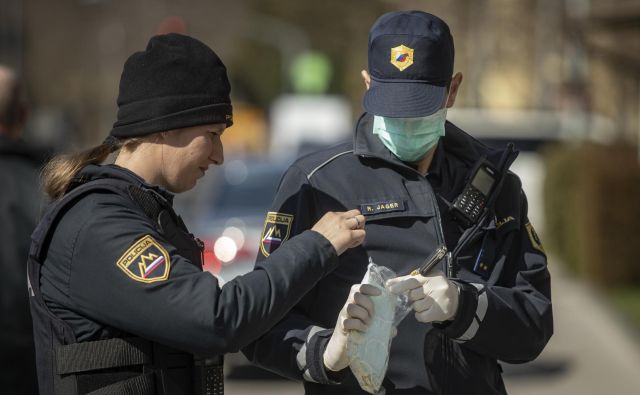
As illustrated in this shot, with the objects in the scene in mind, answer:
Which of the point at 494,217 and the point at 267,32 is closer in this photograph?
the point at 494,217

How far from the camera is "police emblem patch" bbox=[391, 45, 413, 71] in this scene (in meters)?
3.11

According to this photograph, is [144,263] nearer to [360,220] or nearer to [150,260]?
[150,260]

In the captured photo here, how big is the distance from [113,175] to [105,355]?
424 mm

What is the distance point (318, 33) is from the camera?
4844cm

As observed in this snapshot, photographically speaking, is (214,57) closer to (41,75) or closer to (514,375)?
(514,375)

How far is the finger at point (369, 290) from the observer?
2789 millimetres

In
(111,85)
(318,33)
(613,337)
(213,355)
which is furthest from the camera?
(111,85)

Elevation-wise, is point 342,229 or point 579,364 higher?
point 342,229

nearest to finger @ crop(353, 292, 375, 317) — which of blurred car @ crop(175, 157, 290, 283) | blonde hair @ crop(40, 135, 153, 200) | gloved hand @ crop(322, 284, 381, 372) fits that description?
gloved hand @ crop(322, 284, 381, 372)

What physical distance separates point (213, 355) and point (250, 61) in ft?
193

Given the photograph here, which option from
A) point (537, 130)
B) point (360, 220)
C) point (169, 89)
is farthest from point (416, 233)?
point (537, 130)

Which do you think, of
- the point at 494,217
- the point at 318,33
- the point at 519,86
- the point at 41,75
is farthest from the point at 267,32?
the point at 494,217

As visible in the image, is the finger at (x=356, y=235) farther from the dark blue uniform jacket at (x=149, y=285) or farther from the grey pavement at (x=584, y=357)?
the grey pavement at (x=584, y=357)

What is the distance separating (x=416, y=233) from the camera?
3.14m
